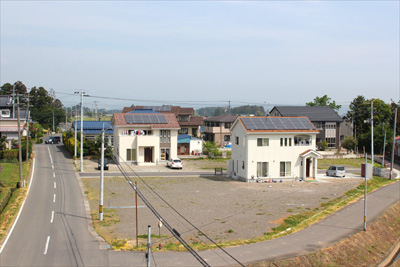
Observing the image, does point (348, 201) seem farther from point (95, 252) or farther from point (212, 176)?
point (95, 252)

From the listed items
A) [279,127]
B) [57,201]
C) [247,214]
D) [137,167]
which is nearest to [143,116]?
[137,167]

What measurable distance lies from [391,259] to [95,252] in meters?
15.7

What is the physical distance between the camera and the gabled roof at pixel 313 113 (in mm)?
61688

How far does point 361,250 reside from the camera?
19.9 meters

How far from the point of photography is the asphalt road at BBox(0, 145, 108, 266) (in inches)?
620

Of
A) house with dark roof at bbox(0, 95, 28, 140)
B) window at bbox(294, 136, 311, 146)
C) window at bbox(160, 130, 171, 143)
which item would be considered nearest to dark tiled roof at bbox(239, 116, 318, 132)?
window at bbox(294, 136, 311, 146)

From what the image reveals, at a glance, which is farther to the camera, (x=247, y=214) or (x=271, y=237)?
(x=247, y=214)

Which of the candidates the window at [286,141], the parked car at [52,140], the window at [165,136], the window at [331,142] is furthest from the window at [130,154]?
the window at [331,142]

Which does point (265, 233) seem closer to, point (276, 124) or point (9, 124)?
point (276, 124)

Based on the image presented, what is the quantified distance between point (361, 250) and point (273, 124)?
19042mm

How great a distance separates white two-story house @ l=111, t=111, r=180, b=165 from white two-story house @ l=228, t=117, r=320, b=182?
433 inches

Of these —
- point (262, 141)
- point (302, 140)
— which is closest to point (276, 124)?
point (262, 141)

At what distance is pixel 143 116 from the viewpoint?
4722cm

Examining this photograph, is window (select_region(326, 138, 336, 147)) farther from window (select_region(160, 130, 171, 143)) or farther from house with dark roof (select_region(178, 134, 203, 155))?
window (select_region(160, 130, 171, 143))
